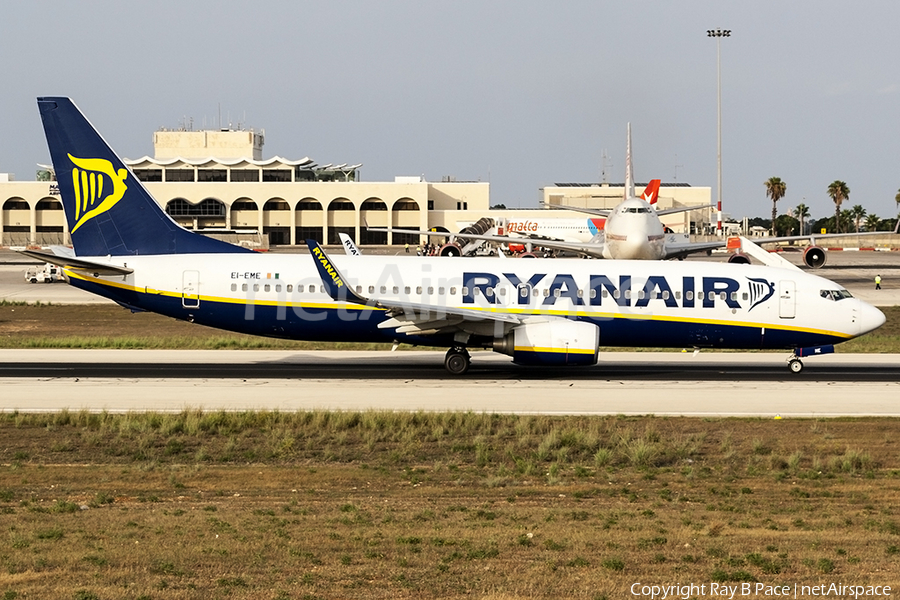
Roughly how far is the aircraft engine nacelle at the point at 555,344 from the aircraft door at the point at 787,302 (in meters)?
6.08

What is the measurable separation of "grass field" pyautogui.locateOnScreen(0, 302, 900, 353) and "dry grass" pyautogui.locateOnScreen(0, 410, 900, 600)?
1662cm

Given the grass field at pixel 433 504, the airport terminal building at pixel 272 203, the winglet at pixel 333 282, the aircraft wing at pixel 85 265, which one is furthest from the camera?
the airport terminal building at pixel 272 203

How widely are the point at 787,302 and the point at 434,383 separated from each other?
37.0ft

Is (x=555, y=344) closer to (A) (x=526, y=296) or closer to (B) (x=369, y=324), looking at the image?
(A) (x=526, y=296)

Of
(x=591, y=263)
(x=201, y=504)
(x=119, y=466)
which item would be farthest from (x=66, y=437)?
(x=591, y=263)

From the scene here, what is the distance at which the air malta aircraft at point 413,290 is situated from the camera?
105 feet

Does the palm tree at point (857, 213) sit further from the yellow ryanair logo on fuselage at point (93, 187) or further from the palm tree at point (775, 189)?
the yellow ryanair logo on fuselage at point (93, 187)

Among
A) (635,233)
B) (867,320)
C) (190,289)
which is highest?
(635,233)

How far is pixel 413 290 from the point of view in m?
32.3

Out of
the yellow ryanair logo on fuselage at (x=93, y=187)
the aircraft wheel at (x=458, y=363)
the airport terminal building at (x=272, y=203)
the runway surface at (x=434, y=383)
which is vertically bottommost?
the runway surface at (x=434, y=383)

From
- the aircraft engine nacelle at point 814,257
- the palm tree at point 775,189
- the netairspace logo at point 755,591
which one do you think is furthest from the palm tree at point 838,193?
the netairspace logo at point 755,591

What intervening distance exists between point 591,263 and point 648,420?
381 inches

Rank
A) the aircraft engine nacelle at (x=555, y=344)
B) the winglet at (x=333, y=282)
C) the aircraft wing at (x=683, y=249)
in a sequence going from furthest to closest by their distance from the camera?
the aircraft wing at (x=683, y=249) < the aircraft engine nacelle at (x=555, y=344) < the winglet at (x=333, y=282)

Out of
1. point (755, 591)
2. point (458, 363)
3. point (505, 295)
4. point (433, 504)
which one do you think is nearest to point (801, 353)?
point (505, 295)
